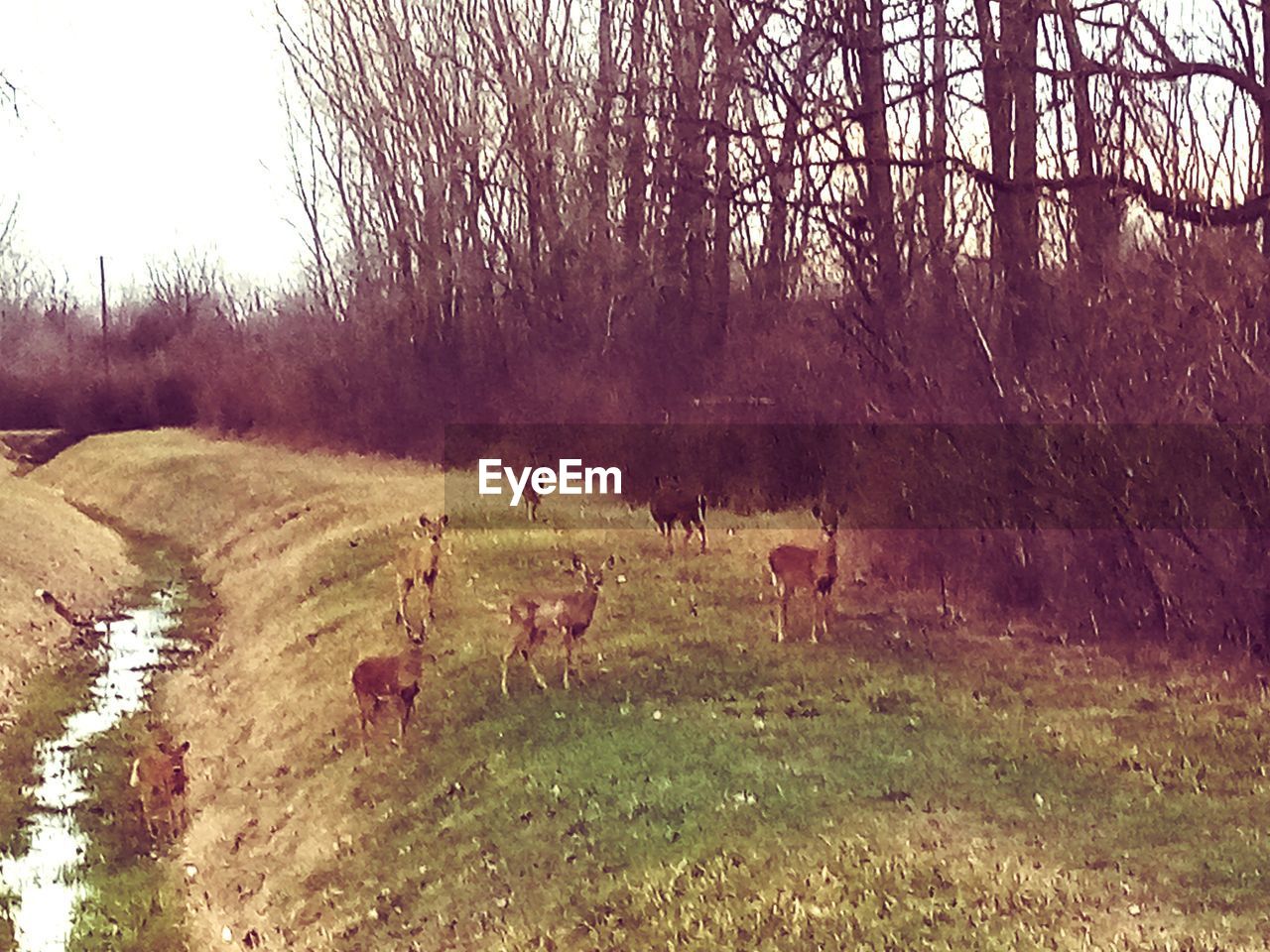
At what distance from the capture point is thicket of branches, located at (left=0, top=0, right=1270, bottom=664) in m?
9.62

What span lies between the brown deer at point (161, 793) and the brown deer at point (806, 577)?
4.72 m

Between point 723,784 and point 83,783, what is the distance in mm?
6289

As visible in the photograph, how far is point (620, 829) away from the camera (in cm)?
738

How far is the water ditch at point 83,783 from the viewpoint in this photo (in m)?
8.81

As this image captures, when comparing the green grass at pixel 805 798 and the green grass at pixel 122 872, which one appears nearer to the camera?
the green grass at pixel 805 798

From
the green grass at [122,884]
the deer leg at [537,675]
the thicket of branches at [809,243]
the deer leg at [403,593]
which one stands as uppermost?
the thicket of branches at [809,243]

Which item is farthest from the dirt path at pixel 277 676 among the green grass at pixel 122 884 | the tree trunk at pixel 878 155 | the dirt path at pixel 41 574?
the tree trunk at pixel 878 155

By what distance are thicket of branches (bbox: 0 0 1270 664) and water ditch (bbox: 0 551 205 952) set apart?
20.4 feet

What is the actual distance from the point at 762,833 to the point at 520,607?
3504mm

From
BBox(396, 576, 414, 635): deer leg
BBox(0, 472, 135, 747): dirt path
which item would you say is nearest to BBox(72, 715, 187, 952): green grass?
BBox(0, 472, 135, 747): dirt path

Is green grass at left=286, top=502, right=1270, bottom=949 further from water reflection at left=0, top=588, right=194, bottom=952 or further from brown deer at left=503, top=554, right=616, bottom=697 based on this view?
water reflection at left=0, top=588, right=194, bottom=952

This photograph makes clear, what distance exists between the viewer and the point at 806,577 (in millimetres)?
10258

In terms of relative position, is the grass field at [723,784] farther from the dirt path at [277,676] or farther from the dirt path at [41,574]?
the dirt path at [41,574]

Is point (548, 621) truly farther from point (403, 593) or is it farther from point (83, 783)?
point (83, 783)
